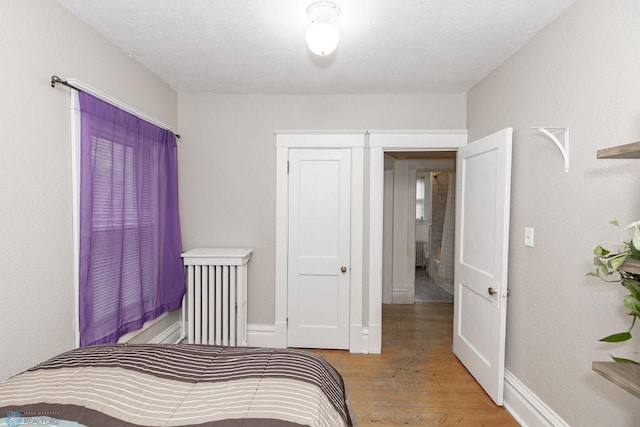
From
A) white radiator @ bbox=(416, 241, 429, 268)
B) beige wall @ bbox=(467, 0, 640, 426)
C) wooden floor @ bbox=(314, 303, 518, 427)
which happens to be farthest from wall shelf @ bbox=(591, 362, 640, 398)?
white radiator @ bbox=(416, 241, 429, 268)

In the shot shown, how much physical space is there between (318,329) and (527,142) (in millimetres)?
2371

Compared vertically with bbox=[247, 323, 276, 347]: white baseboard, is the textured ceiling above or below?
above

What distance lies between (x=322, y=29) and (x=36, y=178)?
164 centimetres

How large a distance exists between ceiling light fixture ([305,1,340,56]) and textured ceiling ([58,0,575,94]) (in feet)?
0.19

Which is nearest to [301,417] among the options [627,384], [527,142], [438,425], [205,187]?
[627,384]

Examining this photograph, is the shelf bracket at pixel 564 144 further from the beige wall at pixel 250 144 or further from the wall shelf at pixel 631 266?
the beige wall at pixel 250 144

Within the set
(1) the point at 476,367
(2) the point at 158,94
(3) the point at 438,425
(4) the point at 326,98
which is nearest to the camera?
(3) the point at 438,425

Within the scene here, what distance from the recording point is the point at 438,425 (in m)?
2.00

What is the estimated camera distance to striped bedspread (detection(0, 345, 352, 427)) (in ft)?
3.19

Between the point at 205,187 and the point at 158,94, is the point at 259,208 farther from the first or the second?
the point at 158,94

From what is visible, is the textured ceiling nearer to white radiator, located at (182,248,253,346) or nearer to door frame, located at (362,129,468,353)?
door frame, located at (362,129,468,353)

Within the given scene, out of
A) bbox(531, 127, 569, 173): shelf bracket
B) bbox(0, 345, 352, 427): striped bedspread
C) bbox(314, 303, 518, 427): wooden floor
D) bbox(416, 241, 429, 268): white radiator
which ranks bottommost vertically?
bbox(314, 303, 518, 427): wooden floor

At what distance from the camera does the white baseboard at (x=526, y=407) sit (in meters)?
1.78

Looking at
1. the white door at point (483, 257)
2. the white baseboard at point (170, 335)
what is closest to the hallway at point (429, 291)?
the white door at point (483, 257)
